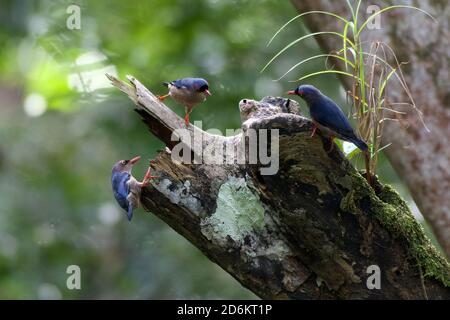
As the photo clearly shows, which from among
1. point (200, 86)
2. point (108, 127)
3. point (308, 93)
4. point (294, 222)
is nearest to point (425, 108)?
point (200, 86)

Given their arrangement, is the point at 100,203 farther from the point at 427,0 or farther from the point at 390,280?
the point at 390,280

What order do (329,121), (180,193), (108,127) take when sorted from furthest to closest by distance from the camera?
(108,127) < (180,193) < (329,121)

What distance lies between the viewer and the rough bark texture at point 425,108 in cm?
547

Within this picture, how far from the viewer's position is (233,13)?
9.13 meters

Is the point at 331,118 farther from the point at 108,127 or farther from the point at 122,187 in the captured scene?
the point at 108,127

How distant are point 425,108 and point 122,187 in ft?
8.58

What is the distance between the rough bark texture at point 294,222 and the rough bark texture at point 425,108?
1619 millimetres

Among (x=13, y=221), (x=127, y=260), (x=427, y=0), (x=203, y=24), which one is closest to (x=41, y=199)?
(x=13, y=221)

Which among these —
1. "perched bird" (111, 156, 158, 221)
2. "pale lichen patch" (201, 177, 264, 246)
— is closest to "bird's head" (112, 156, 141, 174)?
"perched bird" (111, 156, 158, 221)

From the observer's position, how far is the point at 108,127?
8.53 metres

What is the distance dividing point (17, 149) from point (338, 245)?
23.5 feet

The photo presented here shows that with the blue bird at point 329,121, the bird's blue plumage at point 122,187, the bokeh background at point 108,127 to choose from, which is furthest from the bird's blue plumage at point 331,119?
the bokeh background at point 108,127

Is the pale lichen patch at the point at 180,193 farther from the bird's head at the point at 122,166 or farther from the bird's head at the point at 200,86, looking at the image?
the bird's head at the point at 200,86

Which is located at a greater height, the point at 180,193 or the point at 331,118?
the point at 331,118
